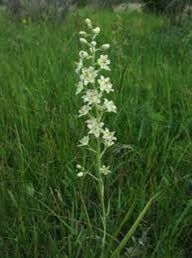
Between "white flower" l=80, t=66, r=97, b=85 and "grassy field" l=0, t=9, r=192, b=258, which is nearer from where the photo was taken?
"white flower" l=80, t=66, r=97, b=85

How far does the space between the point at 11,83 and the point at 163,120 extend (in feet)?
2.97

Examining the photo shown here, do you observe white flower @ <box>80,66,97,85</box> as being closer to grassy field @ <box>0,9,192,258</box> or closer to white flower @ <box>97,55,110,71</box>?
white flower @ <box>97,55,110,71</box>

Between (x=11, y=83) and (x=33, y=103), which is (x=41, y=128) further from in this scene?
(x=11, y=83)

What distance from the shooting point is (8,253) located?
5.81 feet

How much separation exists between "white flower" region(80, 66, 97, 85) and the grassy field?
39cm

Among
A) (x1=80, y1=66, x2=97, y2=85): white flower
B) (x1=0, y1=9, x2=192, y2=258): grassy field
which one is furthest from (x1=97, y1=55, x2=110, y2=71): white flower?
(x1=0, y1=9, x2=192, y2=258): grassy field

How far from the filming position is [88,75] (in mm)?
1557

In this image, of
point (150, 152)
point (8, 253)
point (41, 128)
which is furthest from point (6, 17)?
point (8, 253)

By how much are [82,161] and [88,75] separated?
0.71 m

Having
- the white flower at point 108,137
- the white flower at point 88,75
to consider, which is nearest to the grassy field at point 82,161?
the white flower at point 108,137

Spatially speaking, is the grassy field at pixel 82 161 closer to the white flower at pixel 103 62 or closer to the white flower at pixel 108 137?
the white flower at pixel 108 137

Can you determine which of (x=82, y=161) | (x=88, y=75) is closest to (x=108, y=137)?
(x=88, y=75)

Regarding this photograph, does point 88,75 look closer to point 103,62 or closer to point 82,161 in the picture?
point 103,62

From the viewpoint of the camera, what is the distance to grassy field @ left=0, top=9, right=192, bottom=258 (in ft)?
5.84
